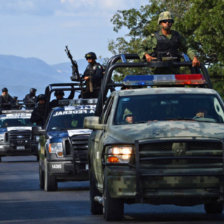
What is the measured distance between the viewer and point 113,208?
12.5 meters

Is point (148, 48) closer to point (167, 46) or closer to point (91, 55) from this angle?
point (167, 46)

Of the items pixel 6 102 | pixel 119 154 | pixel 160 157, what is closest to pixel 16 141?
pixel 6 102

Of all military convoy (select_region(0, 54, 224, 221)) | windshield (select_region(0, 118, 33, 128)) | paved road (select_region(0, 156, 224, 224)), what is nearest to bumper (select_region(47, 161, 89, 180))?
paved road (select_region(0, 156, 224, 224))

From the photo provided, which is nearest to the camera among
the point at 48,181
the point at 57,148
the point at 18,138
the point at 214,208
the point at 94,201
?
the point at 214,208

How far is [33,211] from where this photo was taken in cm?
1491

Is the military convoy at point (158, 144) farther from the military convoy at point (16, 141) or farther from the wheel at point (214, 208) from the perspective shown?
the military convoy at point (16, 141)

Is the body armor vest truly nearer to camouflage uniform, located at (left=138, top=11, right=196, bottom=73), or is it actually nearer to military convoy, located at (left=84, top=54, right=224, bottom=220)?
camouflage uniform, located at (left=138, top=11, right=196, bottom=73)

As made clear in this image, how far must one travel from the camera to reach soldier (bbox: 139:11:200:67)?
16172 millimetres

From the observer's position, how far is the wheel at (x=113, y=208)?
12.4 metres

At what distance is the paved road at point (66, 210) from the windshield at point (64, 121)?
1.27m

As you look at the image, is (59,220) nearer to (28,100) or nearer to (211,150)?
(211,150)

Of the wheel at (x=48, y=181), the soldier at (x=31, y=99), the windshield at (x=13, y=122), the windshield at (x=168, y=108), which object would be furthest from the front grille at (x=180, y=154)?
the soldier at (x=31, y=99)

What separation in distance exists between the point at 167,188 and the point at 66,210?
3495 mm

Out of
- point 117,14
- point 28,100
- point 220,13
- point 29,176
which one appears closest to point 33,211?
point 29,176
